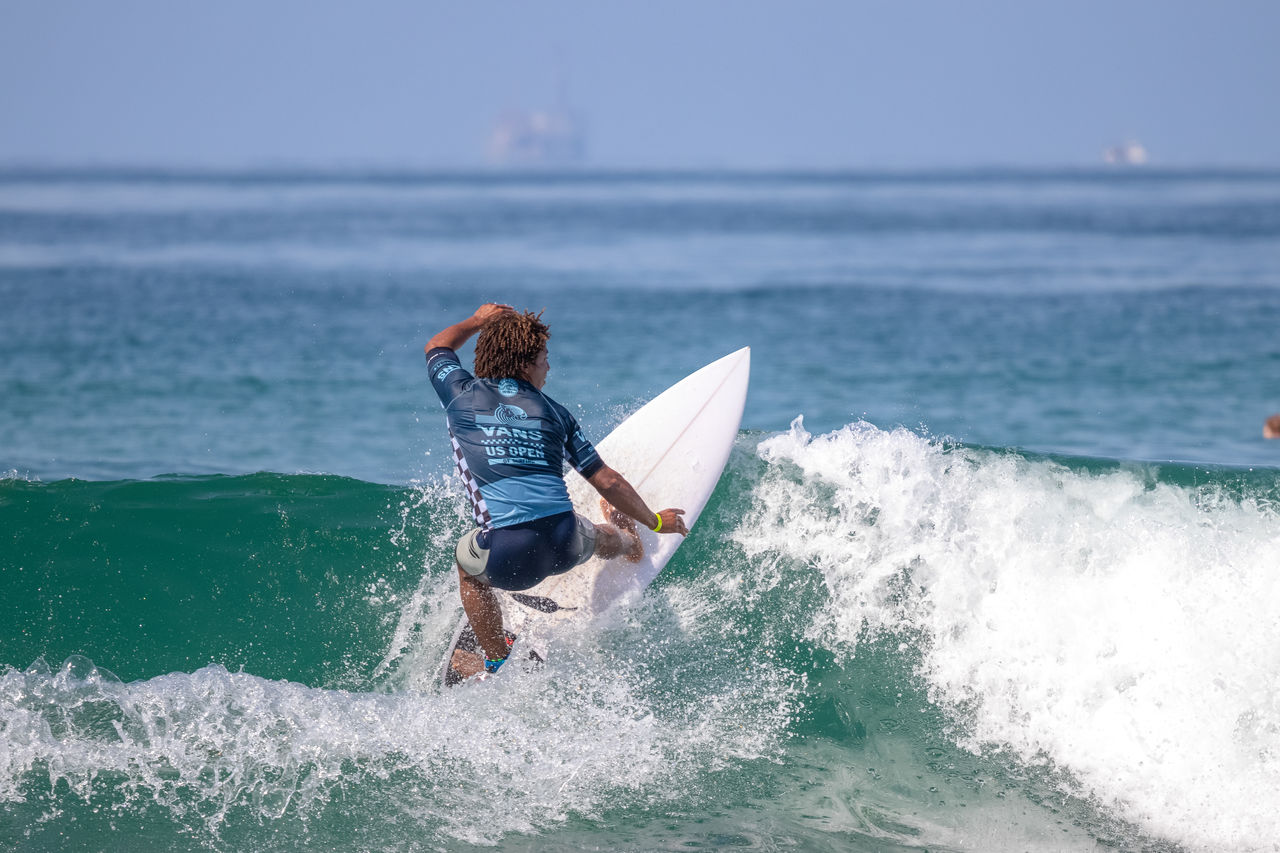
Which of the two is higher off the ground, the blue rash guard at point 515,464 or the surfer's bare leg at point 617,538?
the blue rash guard at point 515,464

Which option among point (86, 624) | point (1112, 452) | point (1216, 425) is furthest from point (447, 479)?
point (1216, 425)

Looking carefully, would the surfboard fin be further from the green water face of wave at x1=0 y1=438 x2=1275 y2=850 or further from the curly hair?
the curly hair

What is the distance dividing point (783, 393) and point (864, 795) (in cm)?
863

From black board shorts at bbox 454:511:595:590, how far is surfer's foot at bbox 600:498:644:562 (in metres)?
0.60

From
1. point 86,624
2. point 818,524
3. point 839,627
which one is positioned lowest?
point 86,624

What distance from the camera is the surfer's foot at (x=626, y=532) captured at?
17.3ft

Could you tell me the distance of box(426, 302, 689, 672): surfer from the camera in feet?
14.3

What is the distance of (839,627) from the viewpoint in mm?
5672

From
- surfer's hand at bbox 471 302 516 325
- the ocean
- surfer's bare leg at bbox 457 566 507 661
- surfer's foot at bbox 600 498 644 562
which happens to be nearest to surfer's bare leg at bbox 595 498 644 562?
surfer's foot at bbox 600 498 644 562

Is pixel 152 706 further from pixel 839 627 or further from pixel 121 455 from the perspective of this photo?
pixel 121 455

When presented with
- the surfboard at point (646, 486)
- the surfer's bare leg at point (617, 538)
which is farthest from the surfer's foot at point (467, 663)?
the surfer's bare leg at point (617, 538)

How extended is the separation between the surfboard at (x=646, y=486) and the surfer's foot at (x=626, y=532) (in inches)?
2.6

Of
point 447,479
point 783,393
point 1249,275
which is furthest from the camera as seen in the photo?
point 1249,275

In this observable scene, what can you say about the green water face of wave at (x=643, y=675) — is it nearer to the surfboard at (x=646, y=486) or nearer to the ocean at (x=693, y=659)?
the ocean at (x=693, y=659)
